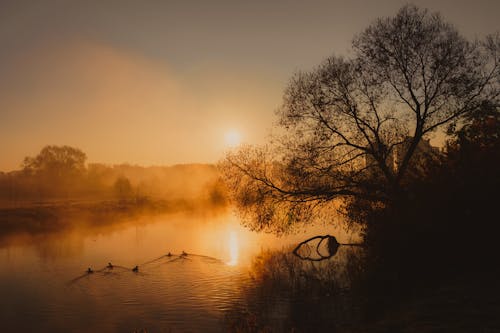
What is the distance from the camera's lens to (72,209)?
69375mm

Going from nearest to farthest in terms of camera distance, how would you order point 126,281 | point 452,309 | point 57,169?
1. point 452,309
2. point 126,281
3. point 57,169

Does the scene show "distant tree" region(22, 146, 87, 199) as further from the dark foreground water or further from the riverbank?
the riverbank

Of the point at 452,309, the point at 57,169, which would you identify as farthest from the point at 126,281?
the point at 57,169

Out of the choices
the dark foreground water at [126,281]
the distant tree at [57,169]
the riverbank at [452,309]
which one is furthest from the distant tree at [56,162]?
the riverbank at [452,309]

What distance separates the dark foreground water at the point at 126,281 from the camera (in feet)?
57.2

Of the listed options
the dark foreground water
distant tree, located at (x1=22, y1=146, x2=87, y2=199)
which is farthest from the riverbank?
distant tree, located at (x1=22, y1=146, x2=87, y2=199)

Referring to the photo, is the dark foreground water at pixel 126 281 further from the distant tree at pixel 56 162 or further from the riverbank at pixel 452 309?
the distant tree at pixel 56 162

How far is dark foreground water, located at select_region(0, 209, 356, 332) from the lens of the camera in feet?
57.2

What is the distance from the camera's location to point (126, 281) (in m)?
24.6

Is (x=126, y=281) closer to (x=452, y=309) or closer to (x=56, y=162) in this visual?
(x=452, y=309)

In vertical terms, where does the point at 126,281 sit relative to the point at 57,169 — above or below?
below

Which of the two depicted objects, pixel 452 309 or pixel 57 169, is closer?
pixel 452 309

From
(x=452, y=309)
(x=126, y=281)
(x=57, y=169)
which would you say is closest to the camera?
(x=452, y=309)

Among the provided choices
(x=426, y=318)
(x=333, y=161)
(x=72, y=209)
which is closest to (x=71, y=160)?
(x=72, y=209)
